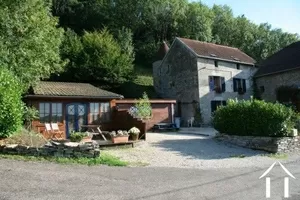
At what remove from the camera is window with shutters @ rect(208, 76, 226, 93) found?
31280 mm

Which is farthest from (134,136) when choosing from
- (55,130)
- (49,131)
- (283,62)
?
(283,62)

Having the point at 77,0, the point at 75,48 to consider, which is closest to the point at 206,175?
the point at 75,48

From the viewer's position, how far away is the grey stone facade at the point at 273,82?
30.0m

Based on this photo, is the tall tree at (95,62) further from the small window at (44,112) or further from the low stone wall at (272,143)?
the low stone wall at (272,143)

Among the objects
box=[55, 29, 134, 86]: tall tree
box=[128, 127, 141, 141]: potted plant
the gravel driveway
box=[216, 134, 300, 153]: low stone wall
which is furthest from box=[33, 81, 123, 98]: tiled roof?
box=[55, 29, 134, 86]: tall tree

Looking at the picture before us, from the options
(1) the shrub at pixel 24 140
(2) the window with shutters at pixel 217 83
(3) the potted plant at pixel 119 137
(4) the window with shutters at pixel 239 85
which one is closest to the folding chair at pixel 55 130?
(3) the potted plant at pixel 119 137

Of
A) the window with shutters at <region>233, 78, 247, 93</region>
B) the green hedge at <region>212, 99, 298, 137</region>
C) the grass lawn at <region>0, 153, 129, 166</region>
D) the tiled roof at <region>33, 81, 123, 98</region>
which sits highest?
the window with shutters at <region>233, 78, 247, 93</region>

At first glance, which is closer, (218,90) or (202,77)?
(202,77)

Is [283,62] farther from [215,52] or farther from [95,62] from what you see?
[95,62]

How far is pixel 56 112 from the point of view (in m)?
18.6

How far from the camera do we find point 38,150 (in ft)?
34.6

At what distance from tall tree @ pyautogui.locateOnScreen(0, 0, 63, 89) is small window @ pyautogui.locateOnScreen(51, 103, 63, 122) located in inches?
69.9

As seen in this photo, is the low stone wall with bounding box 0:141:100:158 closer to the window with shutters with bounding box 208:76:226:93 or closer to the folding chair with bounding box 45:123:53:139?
the folding chair with bounding box 45:123:53:139

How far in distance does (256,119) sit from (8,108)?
10.9 metres
